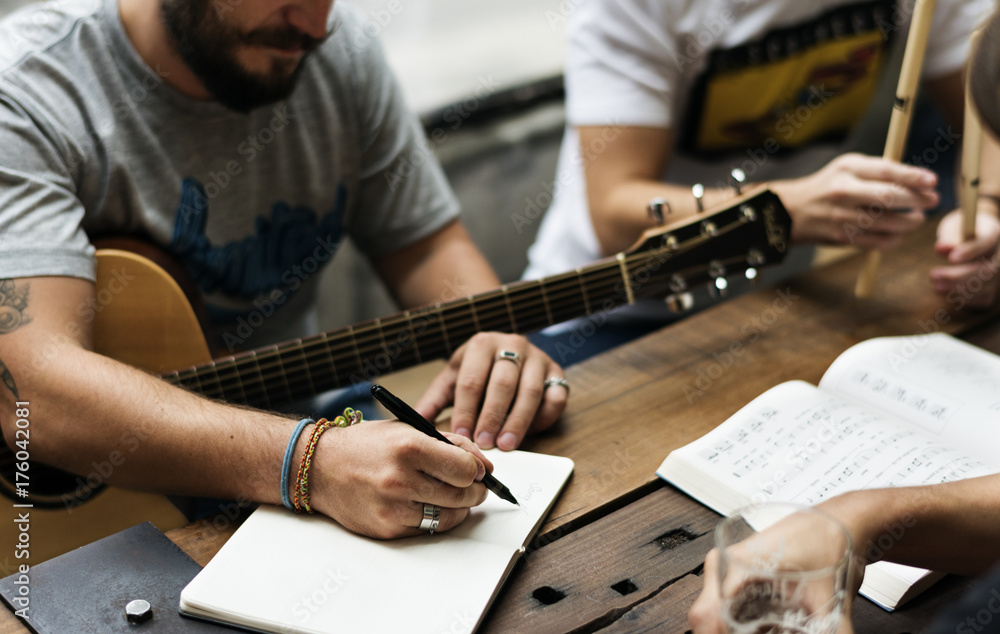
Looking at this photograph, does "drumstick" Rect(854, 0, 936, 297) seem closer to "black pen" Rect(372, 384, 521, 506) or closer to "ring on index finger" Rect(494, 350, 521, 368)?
"ring on index finger" Rect(494, 350, 521, 368)

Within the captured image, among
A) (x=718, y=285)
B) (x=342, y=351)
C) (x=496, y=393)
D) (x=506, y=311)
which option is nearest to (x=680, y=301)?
(x=718, y=285)

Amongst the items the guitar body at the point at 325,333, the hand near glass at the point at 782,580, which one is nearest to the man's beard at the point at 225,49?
the guitar body at the point at 325,333

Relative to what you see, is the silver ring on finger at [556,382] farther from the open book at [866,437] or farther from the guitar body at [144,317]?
the guitar body at [144,317]

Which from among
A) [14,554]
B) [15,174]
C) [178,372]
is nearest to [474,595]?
[178,372]

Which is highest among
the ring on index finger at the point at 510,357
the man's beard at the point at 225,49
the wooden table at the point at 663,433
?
the man's beard at the point at 225,49

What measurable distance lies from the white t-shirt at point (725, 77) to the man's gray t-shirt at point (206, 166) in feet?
1.07

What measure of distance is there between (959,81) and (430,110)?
1279mm

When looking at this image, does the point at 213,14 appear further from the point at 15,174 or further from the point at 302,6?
the point at 15,174

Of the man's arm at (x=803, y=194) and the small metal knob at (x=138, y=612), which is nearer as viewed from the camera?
the small metal knob at (x=138, y=612)

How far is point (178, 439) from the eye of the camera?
92 centimetres

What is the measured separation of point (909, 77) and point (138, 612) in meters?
1.18

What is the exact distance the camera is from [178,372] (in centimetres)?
111

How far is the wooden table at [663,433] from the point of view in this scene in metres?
0.75

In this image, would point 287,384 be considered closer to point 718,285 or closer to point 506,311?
point 506,311
